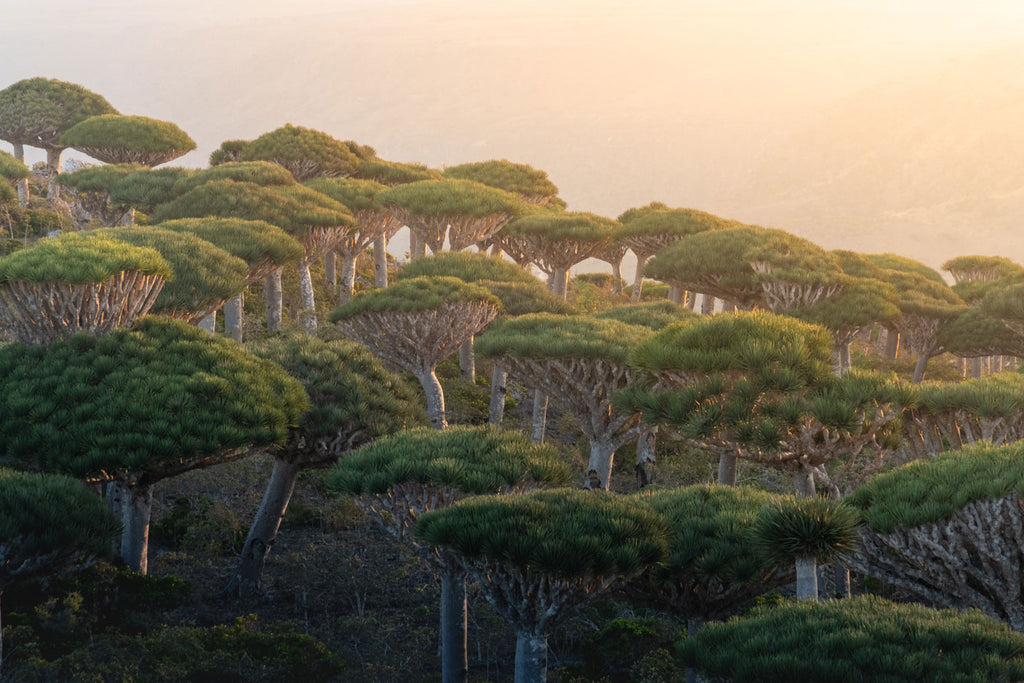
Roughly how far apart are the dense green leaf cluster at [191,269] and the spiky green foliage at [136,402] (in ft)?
16.8

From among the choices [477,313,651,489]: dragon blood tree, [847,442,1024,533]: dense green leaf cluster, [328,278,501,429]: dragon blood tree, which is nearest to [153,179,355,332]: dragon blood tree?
[328,278,501,429]: dragon blood tree

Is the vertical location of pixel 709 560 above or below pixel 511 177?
below

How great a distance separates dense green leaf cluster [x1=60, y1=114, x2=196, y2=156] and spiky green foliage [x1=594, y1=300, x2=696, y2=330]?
38.8m

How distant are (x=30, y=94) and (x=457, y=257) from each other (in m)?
44.6

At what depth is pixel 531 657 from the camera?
1335 centimetres

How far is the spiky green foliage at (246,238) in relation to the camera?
2870 centimetres

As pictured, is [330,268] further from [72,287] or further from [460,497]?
[460,497]

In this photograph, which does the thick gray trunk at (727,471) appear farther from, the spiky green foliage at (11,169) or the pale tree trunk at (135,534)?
the spiky green foliage at (11,169)

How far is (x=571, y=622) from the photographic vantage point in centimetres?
2059

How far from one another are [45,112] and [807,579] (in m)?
64.2

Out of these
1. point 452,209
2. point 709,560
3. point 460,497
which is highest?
point 452,209

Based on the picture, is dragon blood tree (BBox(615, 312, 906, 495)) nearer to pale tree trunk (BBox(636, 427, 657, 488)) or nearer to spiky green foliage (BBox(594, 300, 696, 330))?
spiky green foliage (BBox(594, 300, 696, 330))

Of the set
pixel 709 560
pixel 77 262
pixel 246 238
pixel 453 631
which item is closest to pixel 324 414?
pixel 453 631

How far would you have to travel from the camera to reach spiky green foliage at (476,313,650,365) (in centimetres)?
2167
